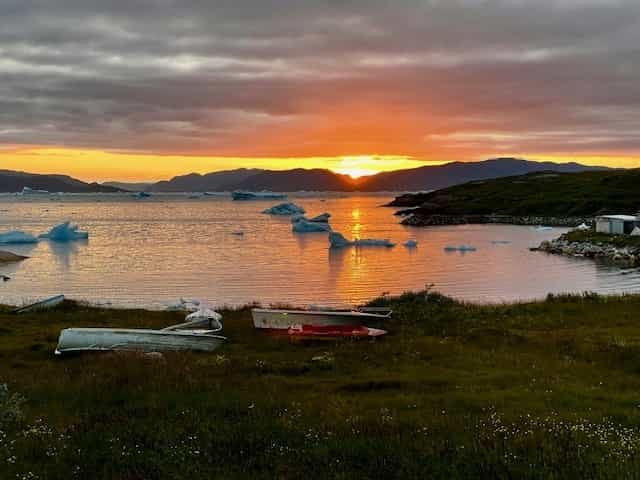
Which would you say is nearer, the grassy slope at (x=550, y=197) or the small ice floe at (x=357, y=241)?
the small ice floe at (x=357, y=241)

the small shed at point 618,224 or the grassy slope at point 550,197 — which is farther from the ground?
the grassy slope at point 550,197

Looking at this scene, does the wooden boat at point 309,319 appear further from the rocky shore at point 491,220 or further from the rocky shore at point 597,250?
the rocky shore at point 491,220

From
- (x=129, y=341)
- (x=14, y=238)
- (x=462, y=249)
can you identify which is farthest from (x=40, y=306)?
(x=14, y=238)

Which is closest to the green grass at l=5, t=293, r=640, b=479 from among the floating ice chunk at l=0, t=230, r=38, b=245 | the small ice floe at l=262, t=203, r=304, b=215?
the floating ice chunk at l=0, t=230, r=38, b=245

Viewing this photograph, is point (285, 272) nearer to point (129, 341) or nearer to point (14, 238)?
point (129, 341)

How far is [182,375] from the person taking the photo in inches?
472

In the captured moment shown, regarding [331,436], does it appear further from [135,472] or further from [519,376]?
[519,376]

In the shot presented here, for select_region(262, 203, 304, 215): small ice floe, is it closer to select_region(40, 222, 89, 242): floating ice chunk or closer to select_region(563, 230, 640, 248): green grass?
select_region(40, 222, 89, 242): floating ice chunk

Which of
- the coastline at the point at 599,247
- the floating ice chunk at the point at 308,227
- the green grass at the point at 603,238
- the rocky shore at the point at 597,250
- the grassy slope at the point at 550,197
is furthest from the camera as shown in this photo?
the grassy slope at the point at 550,197

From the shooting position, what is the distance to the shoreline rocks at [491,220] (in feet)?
348

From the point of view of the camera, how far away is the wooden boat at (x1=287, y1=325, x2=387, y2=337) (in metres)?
18.0

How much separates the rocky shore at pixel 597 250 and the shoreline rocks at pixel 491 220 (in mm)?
39618

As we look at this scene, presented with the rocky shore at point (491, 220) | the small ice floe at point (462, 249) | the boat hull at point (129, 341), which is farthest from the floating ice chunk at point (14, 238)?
the rocky shore at point (491, 220)

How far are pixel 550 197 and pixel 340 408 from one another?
430ft
